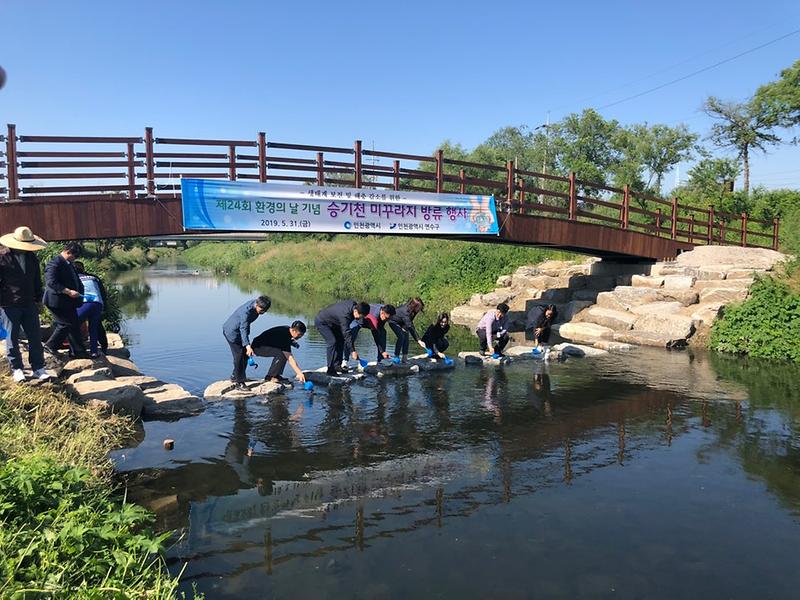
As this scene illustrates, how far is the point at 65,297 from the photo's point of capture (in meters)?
9.52

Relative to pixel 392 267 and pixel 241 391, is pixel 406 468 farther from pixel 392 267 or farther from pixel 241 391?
pixel 392 267

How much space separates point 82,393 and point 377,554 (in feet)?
17.8

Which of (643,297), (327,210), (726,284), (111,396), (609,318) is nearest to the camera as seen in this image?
(111,396)

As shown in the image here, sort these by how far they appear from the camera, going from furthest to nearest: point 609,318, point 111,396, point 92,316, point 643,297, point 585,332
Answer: point 643,297 → point 609,318 → point 585,332 → point 92,316 → point 111,396

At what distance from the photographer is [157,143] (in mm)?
12305

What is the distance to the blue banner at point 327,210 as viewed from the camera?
13.0 m

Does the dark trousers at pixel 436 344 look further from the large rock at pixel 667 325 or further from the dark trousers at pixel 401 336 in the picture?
the large rock at pixel 667 325

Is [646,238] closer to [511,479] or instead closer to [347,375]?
[347,375]

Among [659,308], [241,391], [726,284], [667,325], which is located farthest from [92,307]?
[726,284]

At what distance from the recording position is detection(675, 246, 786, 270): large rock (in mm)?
20734

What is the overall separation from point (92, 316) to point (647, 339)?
1443 centimetres

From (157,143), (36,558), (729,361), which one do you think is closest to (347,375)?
(157,143)

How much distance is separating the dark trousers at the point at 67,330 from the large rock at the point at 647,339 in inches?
569

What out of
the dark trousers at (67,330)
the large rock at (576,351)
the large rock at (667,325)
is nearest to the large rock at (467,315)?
the large rock at (667,325)
